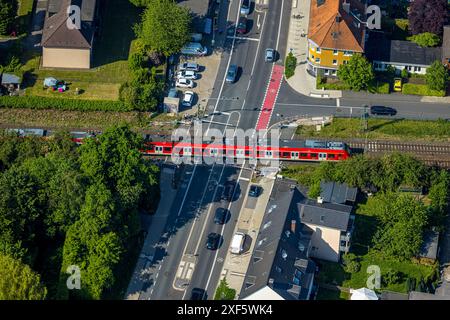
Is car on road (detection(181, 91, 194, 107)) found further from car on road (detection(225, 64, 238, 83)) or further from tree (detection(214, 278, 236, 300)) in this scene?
tree (detection(214, 278, 236, 300))

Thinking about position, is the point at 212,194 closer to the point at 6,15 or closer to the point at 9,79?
the point at 9,79

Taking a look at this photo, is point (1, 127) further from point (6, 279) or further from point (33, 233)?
point (6, 279)

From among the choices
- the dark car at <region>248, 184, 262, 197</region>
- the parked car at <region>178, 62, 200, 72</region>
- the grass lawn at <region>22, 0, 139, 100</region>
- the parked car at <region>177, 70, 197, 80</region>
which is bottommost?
the dark car at <region>248, 184, 262, 197</region>

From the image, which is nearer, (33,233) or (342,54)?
(33,233)

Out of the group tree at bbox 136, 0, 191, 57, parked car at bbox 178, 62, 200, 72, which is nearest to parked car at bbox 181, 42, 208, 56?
parked car at bbox 178, 62, 200, 72
